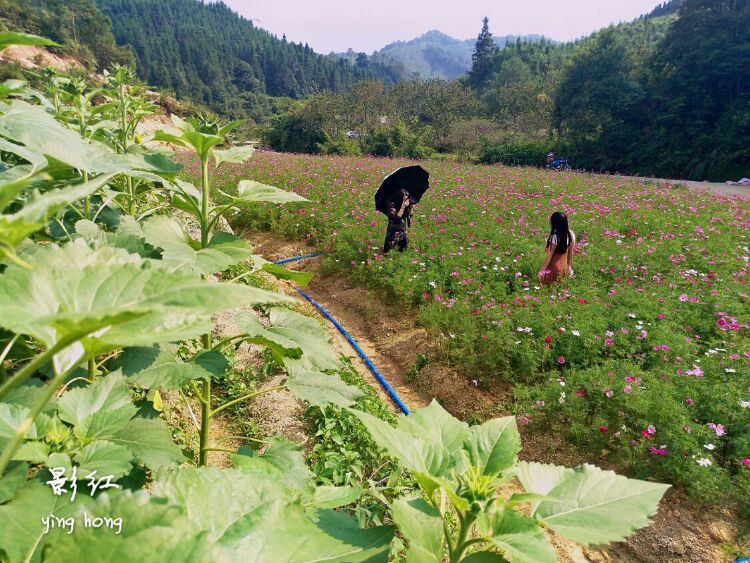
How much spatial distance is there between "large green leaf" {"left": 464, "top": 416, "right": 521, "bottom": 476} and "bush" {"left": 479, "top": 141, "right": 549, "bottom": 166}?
27.3 metres

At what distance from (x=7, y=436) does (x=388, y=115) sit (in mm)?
39009

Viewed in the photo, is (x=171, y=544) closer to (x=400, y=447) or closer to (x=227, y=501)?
(x=227, y=501)

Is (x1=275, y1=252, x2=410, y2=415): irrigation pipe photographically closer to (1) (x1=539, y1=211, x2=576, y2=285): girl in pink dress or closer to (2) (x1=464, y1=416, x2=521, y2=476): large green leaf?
(1) (x1=539, y1=211, x2=576, y2=285): girl in pink dress

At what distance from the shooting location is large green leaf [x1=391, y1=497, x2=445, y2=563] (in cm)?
61

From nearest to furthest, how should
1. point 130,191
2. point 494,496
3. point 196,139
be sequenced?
point 494,496
point 196,139
point 130,191

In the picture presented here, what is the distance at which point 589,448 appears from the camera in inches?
140

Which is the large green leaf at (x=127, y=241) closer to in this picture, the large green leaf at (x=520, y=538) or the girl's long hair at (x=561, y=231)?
the large green leaf at (x=520, y=538)

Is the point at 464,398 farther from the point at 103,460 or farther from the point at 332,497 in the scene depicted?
the point at 103,460

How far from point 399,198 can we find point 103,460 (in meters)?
6.37

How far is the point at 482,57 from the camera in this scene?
64.1 meters

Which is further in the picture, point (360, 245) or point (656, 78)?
point (656, 78)

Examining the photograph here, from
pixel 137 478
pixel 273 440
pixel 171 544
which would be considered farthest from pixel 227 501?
pixel 273 440

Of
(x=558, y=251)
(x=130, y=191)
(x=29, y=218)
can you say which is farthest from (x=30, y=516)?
(x=558, y=251)

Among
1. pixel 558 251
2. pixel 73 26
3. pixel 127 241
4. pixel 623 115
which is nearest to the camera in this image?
pixel 127 241
